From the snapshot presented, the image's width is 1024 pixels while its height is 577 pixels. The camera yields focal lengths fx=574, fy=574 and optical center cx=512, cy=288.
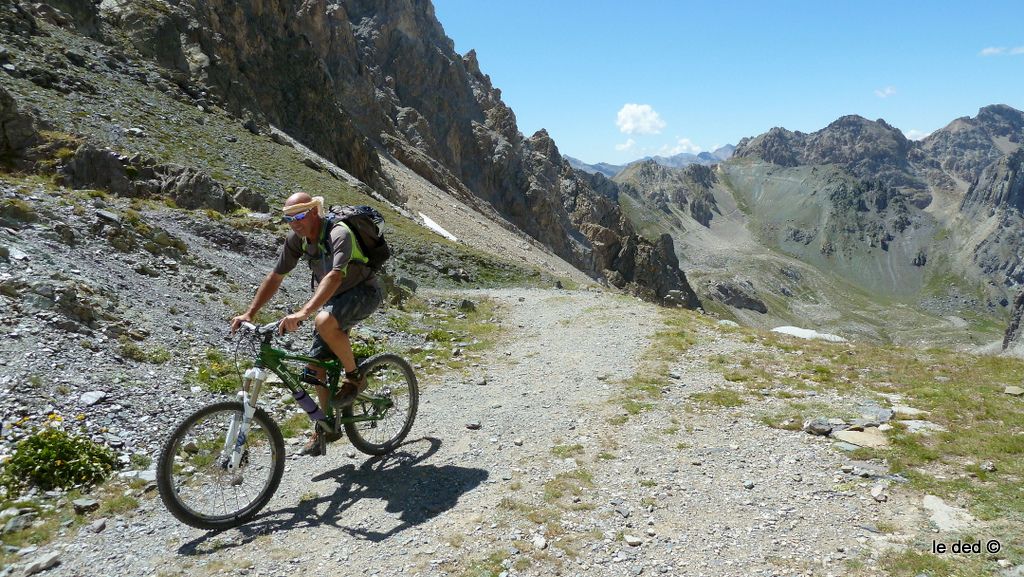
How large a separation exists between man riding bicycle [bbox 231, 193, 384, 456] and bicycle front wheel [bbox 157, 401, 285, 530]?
3.61ft

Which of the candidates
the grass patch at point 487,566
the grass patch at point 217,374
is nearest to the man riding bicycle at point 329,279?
the grass patch at point 487,566

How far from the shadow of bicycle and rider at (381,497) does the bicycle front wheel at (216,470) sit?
0.87ft

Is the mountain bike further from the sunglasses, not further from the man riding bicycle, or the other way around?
the sunglasses

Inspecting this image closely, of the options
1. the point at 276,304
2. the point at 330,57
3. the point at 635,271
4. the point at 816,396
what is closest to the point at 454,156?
the point at 330,57

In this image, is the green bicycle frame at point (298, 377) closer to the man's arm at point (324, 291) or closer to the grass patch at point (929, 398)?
the man's arm at point (324, 291)

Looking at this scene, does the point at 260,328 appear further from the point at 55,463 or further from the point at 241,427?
the point at 55,463

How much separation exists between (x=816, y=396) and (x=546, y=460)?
21.0 ft

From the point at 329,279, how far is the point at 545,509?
4.20m

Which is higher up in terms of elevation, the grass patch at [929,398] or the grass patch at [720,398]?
the grass patch at [929,398]

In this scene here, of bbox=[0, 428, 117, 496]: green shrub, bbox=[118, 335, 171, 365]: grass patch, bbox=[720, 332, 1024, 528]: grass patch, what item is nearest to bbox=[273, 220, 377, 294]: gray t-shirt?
bbox=[0, 428, 117, 496]: green shrub

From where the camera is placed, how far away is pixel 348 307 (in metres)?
8.24

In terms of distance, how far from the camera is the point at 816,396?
11953mm

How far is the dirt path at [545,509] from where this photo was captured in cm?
658

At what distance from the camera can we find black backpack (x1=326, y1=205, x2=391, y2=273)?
808 centimetres
